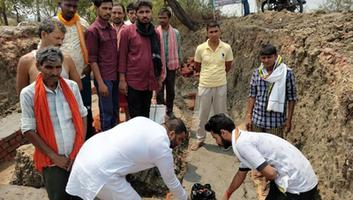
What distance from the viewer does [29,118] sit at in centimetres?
279

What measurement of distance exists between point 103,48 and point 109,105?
64 cm

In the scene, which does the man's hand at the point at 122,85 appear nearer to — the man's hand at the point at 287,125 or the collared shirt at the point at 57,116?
the collared shirt at the point at 57,116

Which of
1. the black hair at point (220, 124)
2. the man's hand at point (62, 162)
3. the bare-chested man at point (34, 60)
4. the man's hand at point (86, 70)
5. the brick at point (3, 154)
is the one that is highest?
the bare-chested man at point (34, 60)

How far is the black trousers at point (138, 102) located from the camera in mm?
4391

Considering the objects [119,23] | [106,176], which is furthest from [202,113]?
[106,176]

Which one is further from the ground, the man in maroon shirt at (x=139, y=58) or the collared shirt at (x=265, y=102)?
the man in maroon shirt at (x=139, y=58)

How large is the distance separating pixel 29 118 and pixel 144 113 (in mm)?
1875

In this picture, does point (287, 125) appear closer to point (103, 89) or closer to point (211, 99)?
point (211, 99)

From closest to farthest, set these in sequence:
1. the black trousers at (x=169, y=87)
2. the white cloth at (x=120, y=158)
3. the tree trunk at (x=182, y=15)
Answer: the white cloth at (x=120, y=158) < the black trousers at (x=169, y=87) < the tree trunk at (x=182, y=15)

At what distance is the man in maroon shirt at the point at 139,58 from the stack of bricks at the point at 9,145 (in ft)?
8.85

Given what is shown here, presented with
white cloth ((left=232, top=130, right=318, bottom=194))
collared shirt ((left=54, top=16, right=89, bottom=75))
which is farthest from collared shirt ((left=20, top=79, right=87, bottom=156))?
white cloth ((left=232, top=130, right=318, bottom=194))

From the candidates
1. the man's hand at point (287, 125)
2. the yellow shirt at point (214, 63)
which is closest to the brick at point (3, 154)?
the yellow shirt at point (214, 63)

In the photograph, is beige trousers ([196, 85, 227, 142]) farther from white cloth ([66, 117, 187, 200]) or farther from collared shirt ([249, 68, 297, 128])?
white cloth ([66, 117, 187, 200])

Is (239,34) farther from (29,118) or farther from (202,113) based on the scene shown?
(29,118)
